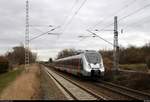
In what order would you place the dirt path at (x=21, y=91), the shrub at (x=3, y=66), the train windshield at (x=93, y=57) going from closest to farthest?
the dirt path at (x=21, y=91) < the train windshield at (x=93, y=57) < the shrub at (x=3, y=66)


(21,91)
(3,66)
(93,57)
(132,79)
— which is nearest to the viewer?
(21,91)

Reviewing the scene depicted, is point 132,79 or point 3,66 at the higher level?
point 3,66

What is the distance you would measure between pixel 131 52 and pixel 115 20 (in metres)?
43.2

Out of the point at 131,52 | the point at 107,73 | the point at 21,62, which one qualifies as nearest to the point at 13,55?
the point at 21,62

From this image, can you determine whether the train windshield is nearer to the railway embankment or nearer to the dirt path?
the railway embankment

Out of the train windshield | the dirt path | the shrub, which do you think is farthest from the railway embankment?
the shrub

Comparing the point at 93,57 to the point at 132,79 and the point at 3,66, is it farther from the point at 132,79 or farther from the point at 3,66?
the point at 3,66

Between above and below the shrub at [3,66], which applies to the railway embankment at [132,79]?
below

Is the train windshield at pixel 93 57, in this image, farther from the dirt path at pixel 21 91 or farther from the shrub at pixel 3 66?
the shrub at pixel 3 66

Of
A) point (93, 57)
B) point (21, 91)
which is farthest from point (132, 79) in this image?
point (21, 91)

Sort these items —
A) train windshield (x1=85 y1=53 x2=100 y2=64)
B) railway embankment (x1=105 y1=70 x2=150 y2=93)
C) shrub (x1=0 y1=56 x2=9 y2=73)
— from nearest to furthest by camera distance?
railway embankment (x1=105 y1=70 x2=150 y2=93) → train windshield (x1=85 y1=53 x2=100 y2=64) → shrub (x1=0 y1=56 x2=9 y2=73)

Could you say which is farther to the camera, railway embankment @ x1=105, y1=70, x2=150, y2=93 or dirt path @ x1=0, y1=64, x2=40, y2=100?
railway embankment @ x1=105, y1=70, x2=150, y2=93

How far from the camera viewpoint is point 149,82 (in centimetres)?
2619

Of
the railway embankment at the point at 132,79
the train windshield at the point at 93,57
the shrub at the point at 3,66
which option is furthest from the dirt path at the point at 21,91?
the shrub at the point at 3,66
